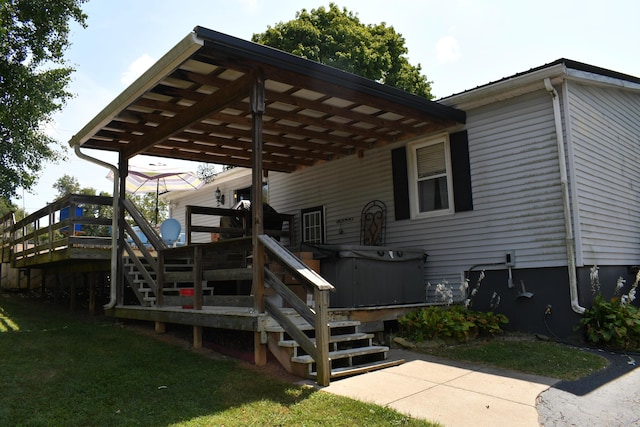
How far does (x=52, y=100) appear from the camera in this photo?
13.8 metres

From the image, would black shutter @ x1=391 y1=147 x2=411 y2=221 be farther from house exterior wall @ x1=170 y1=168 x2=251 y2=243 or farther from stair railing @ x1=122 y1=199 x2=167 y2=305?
house exterior wall @ x1=170 y1=168 x2=251 y2=243

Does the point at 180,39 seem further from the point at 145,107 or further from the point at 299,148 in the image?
the point at 299,148

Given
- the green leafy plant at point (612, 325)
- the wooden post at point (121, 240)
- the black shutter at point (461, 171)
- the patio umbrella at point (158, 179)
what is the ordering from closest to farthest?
the green leafy plant at point (612, 325) < the black shutter at point (461, 171) < the wooden post at point (121, 240) < the patio umbrella at point (158, 179)

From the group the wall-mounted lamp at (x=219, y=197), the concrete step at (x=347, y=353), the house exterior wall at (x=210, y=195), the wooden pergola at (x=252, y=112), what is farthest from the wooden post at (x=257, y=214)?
the wall-mounted lamp at (x=219, y=197)

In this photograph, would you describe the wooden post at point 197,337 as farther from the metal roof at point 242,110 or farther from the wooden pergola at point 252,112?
the metal roof at point 242,110

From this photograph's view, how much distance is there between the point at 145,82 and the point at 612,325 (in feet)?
20.7

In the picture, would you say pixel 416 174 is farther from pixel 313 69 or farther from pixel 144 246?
pixel 144 246

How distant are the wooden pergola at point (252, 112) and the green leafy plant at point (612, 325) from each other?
3.38 meters

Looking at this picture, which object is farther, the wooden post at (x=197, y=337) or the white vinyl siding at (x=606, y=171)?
the white vinyl siding at (x=606, y=171)

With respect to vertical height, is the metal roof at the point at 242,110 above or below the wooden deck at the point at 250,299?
above

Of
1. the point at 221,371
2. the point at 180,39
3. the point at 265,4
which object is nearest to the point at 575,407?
the point at 221,371

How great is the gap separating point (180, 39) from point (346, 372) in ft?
11.9

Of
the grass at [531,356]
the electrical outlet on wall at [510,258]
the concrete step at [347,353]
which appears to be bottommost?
the grass at [531,356]

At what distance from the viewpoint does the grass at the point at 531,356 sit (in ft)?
15.9
